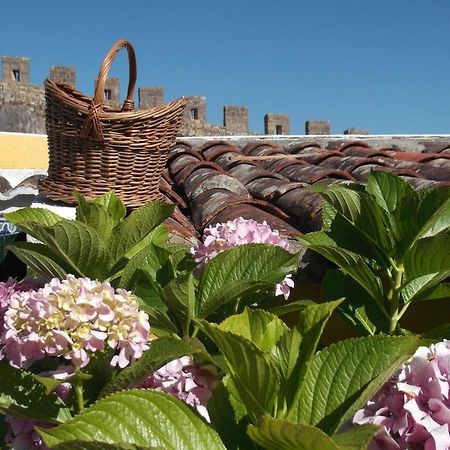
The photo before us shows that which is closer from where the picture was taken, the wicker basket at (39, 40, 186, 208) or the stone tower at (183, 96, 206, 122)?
the wicker basket at (39, 40, 186, 208)

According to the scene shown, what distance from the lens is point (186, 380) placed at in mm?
1048

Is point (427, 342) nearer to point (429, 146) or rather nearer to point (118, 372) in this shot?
point (118, 372)

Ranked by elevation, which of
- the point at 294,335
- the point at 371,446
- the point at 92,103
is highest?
the point at 92,103

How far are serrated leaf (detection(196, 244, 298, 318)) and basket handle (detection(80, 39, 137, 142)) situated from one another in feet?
5.58

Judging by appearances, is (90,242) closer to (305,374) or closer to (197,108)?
(305,374)

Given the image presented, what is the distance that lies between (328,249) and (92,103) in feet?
6.30

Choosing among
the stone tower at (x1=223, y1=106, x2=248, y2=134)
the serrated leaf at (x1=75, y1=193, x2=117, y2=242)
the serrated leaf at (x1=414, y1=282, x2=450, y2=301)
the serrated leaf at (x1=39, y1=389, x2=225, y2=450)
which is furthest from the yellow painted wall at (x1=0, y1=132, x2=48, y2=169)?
the stone tower at (x1=223, y1=106, x2=248, y2=134)

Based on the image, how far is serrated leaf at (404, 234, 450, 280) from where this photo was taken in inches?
51.6

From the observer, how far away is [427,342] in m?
1.19

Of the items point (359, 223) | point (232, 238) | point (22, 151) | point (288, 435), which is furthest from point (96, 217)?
point (22, 151)

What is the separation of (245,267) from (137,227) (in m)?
0.23

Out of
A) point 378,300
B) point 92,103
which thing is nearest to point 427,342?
point 378,300

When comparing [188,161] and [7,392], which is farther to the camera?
[188,161]

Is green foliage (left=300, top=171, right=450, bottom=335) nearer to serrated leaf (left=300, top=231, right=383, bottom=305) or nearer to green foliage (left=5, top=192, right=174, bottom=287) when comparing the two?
serrated leaf (left=300, top=231, right=383, bottom=305)
